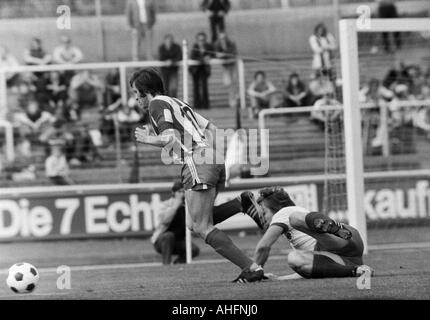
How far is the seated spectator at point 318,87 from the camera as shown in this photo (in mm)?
20250

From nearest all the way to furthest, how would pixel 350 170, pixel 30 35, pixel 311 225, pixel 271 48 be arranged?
pixel 311 225
pixel 350 170
pixel 30 35
pixel 271 48

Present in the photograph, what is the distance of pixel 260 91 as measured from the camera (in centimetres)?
2200

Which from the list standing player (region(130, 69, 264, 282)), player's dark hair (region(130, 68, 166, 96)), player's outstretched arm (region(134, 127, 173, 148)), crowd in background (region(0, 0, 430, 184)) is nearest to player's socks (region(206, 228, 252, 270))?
standing player (region(130, 69, 264, 282))

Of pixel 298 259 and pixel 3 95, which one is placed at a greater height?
pixel 3 95

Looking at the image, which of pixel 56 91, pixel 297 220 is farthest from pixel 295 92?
pixel 297 220

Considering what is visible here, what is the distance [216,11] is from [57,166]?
20.5 feet

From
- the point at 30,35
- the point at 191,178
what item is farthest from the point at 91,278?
the point at 30,35

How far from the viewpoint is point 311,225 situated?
10.2 metres

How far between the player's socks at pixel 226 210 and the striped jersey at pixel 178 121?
2.35ft

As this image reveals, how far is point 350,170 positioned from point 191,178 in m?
4.93

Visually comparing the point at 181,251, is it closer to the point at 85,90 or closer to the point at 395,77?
the point at 85,90

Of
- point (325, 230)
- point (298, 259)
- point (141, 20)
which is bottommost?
point (298, 259)

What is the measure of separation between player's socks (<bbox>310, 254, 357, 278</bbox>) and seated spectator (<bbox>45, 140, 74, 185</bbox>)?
10.2 metres

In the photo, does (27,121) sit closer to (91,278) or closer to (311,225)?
(91,278)
